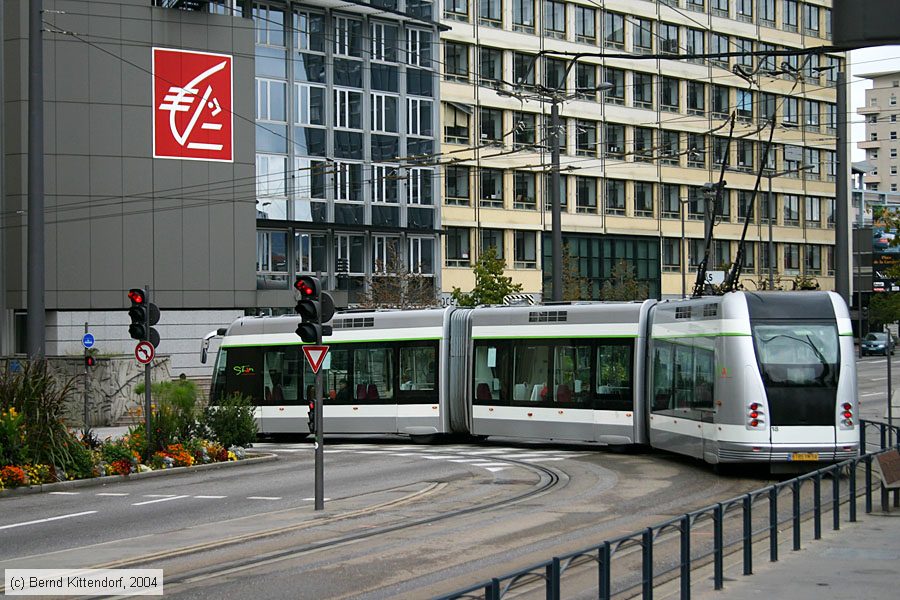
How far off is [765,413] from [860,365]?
58757mm

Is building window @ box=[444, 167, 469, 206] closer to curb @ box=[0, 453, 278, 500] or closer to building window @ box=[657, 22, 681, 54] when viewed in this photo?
building window @ box=[657, 22, 681, 54]

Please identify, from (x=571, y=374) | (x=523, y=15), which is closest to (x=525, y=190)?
(x=523, y=15)

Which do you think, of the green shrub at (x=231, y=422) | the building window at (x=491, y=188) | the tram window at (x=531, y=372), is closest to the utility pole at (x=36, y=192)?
the green shrub at (x=231, y=422)

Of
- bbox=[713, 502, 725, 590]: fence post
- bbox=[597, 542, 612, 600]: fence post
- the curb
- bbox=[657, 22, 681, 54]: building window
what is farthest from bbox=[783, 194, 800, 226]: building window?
bbox=[597, 542, 612, 600]: fence post

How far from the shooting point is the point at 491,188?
67.6 metres

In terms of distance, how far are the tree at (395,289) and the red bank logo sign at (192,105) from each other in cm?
967

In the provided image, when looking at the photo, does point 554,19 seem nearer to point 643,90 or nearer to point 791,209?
point 643,90

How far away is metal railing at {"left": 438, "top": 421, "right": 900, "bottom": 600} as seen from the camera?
788 cm

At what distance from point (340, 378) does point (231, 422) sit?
3.66m

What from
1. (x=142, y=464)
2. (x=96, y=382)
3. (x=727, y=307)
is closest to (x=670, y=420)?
(x=727, y=307)

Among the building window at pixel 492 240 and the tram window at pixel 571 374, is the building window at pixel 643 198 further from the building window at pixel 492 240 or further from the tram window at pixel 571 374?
the tram window at pixel 571 374

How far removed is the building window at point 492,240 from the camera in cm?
6750

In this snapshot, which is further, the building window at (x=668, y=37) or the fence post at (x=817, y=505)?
the building window at (x=668, y=37)

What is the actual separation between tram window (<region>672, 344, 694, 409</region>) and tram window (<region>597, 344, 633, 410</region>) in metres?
2.64
